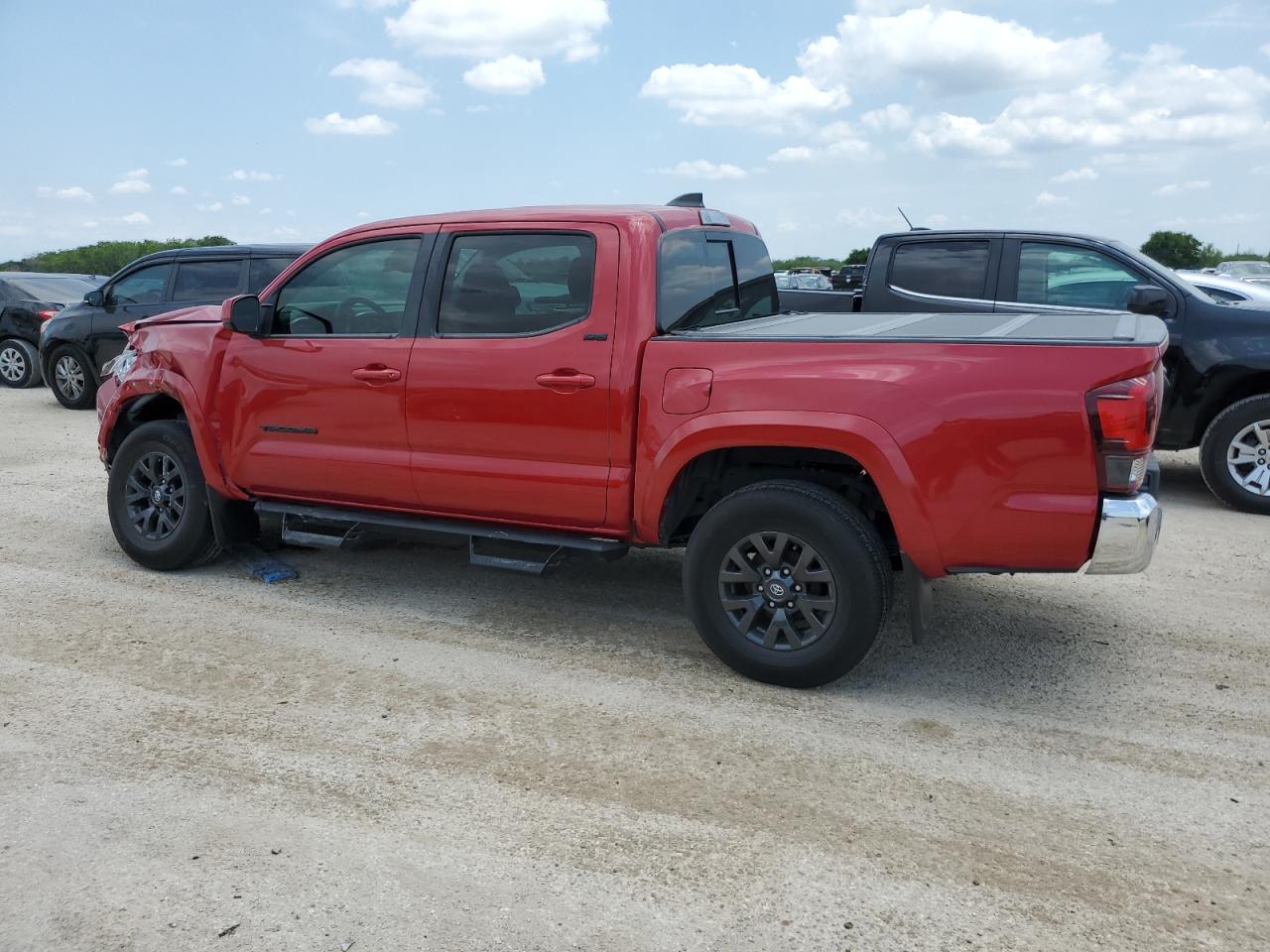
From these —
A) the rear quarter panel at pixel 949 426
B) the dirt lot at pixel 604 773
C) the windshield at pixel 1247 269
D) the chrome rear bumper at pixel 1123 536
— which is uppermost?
the windshield at pixel 1247 269

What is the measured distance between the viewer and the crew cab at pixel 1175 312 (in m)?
7.45

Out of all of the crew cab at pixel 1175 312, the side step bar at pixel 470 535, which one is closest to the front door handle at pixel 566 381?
the side step bar at pixel 470 535

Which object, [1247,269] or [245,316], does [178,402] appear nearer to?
[245,316]

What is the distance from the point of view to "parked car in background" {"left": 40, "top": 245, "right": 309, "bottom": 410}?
426 inches

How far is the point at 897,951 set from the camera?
2.70 meters

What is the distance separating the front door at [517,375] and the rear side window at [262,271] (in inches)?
246

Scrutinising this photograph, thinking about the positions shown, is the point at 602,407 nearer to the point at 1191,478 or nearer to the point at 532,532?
the point at 532,532

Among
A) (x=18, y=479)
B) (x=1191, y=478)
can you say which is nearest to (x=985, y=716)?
(x=1191, y=478)

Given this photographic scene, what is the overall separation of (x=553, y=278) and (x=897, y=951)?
3.08 meters

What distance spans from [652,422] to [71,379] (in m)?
10.7

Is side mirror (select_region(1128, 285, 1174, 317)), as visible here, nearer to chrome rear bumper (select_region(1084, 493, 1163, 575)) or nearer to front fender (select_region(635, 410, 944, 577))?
chrome rear bumper (select_region(1084, 493, 1163, 575))

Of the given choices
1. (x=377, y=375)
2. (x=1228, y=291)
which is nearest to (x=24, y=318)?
(x=377, y=375)

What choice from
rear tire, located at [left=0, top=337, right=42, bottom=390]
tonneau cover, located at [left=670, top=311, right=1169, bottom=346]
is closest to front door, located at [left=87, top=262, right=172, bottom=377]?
rear tire, located at [left=0, top=337, right=42, bottom=390]

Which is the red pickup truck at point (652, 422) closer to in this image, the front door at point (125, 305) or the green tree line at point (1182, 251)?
the front door at point (125, 305)
